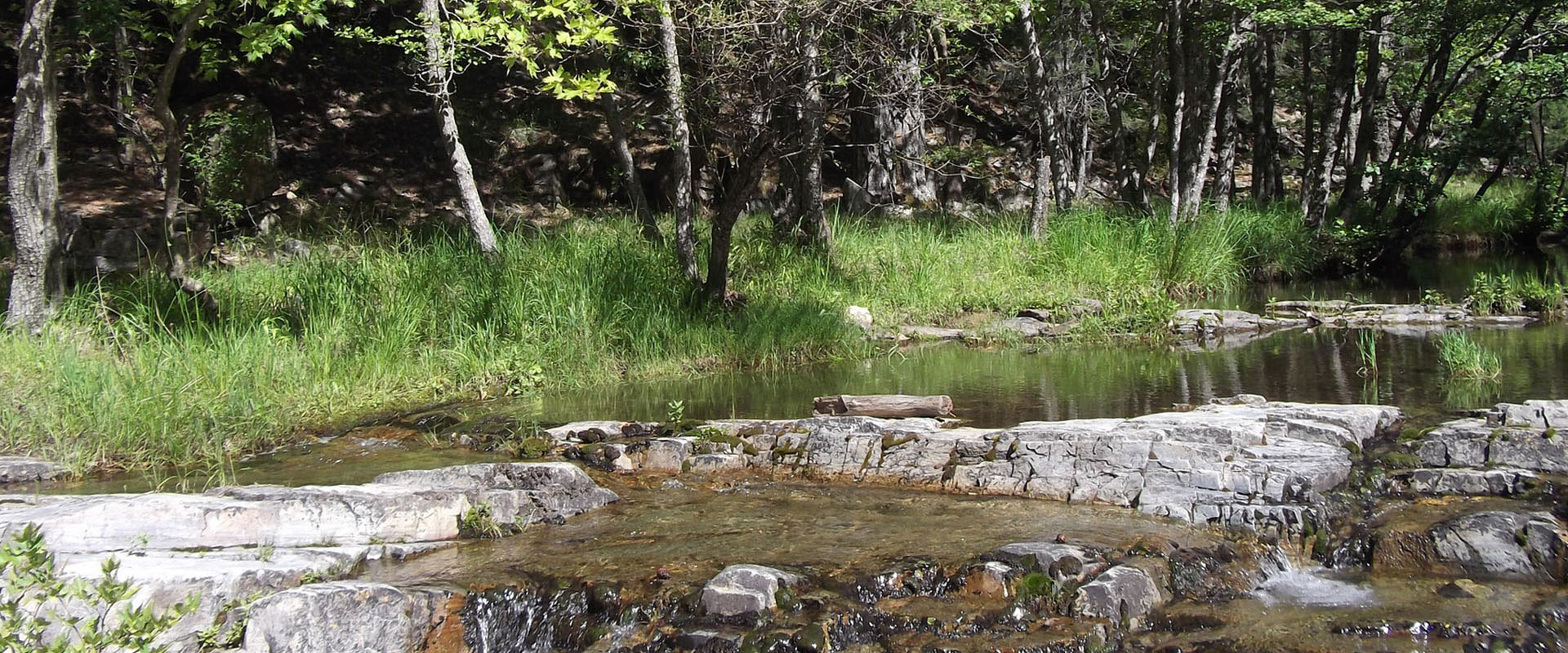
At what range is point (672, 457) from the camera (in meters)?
6.24

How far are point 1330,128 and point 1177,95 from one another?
9.50ft

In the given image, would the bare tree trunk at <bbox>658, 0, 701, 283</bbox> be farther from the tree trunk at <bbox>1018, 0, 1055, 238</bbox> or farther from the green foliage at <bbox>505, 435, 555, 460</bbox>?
the tree trunk at <bbox>1018, 0, 1055, 238</bbox>

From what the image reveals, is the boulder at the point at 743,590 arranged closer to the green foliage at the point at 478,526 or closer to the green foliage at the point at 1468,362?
the green foliage at the point at 478,526

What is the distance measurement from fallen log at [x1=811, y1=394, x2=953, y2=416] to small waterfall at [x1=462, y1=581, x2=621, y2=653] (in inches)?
125

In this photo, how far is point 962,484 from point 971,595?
1470mm

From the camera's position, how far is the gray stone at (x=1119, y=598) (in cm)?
397

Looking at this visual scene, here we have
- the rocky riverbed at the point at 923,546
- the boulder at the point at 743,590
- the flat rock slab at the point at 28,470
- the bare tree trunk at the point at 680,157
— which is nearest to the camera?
the rocky riverbed at the point at 923,546

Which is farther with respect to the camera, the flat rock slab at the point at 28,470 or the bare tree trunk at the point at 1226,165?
the bare tree trunk at the point at 1226,165

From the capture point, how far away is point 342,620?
3811mm

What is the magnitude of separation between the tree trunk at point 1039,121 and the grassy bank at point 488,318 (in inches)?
17.6

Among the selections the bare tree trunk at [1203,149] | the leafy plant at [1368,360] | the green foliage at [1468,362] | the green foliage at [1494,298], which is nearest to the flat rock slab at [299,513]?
the leafy plant at [1368,360]

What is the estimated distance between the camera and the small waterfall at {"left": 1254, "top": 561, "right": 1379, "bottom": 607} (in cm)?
418

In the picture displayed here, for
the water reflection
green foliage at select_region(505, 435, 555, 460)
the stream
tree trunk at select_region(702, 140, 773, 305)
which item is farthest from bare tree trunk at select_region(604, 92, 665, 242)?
green foliage at select_region(505, 435, 555, 460)

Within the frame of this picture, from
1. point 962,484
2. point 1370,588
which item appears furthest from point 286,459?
point 1370,588
